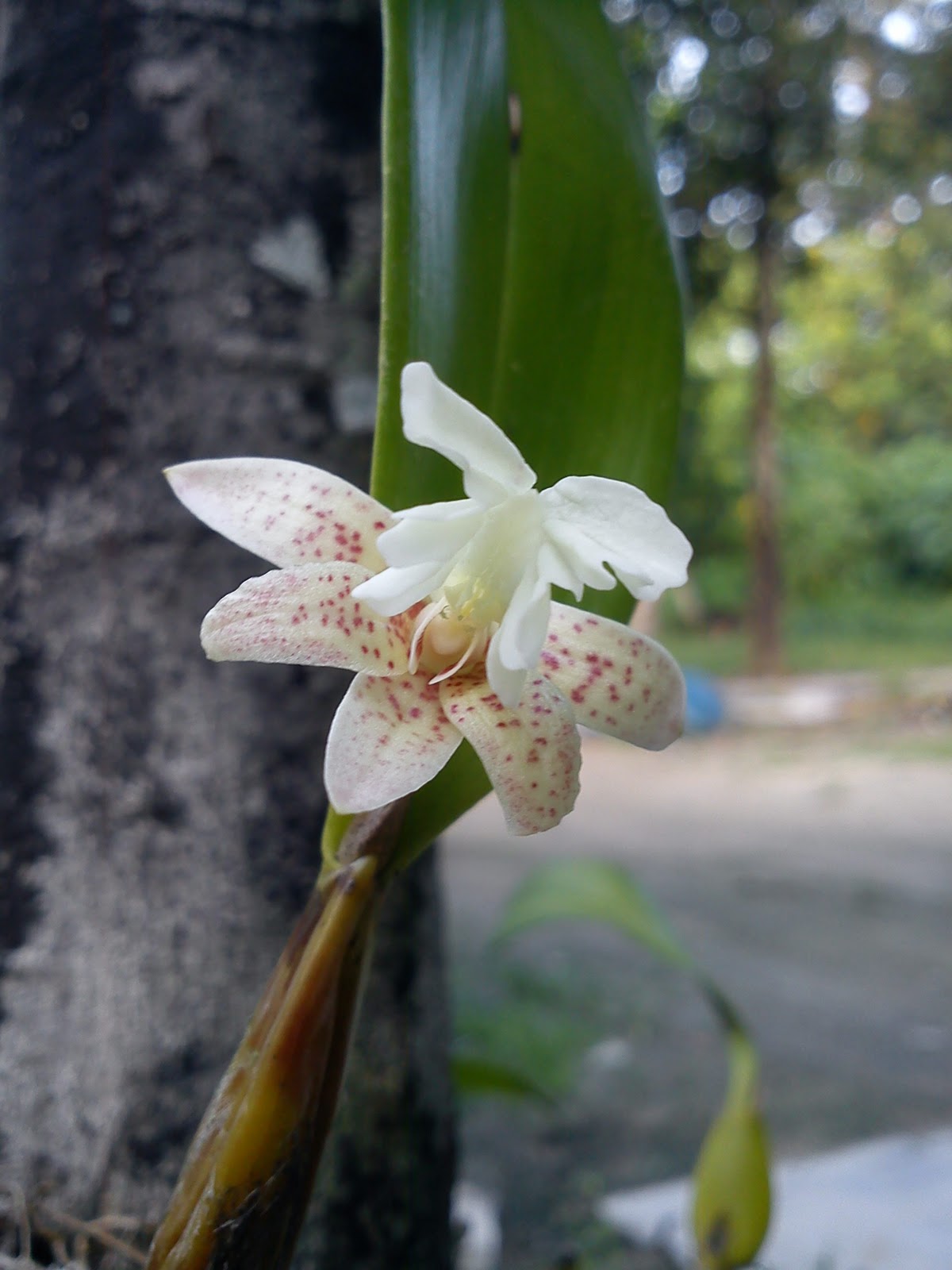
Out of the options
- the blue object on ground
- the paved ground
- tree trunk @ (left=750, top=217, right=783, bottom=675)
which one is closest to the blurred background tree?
tree trunk @ (left=750, top=217, right=783, bottom=675)

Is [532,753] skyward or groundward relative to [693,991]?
skyward

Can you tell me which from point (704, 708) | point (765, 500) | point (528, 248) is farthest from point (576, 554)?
point (765, 500)

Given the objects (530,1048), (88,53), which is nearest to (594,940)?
(530,1048)

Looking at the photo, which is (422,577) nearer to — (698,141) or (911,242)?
(698,141)

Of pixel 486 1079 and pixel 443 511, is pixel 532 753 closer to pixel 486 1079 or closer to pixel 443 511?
pixel 443 511

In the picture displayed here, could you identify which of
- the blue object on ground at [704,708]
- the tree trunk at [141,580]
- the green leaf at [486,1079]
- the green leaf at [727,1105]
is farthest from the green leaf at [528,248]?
the blue object on ground at [704,708]

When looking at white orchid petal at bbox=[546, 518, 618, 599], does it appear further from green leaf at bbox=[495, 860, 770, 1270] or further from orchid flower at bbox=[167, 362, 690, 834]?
green leaf at bbox=[495, 860, 770, 1270]

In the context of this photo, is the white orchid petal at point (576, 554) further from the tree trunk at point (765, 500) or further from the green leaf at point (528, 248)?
the tree trunk at point (765, 500)
